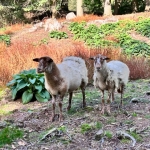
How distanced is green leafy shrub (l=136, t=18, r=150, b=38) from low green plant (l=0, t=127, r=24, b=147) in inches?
532

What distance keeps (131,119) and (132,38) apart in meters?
12.0

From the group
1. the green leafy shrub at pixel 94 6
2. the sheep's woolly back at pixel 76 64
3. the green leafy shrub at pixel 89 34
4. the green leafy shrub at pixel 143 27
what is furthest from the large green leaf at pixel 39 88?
the green leafy shrub at pixel 94 6

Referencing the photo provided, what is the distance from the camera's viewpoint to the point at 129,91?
24.7 ft

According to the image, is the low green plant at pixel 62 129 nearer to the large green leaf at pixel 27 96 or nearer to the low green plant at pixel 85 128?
the low green plant at pixel 85 128

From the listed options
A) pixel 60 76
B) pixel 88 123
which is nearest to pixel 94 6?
pixel 60 76

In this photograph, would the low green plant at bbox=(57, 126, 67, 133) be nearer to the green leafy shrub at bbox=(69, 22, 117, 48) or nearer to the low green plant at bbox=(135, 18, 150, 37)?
the green leafy shrub at bbox=(69, 22, 117, 48)

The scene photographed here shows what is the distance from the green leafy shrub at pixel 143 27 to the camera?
17078 millimetres

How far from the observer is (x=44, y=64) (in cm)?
466

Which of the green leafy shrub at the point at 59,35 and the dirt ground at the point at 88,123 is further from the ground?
the green leafy shrub at the point at 59,35

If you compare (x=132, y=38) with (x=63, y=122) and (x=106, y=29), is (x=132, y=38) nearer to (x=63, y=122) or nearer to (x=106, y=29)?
(x=106, y=29)

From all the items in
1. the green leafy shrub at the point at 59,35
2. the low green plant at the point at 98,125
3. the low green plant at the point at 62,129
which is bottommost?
the low green plant at the point at 98,125

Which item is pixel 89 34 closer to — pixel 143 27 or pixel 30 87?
pixel 143 27

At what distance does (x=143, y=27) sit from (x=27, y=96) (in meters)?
11.8

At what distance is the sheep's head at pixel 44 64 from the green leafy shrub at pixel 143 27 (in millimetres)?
13007
